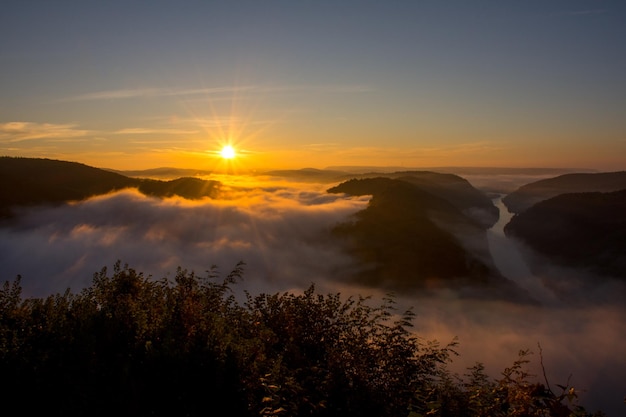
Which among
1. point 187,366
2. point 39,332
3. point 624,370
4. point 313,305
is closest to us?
point 187,366

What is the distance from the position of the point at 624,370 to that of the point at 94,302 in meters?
202

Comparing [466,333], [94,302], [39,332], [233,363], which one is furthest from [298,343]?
[466,333]

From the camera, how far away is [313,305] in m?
25.5

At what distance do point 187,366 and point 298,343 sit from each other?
9880 mm

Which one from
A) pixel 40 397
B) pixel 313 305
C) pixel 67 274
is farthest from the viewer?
pixel 67 274

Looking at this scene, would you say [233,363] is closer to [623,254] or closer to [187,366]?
[187,366]

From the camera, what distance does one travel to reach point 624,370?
159m

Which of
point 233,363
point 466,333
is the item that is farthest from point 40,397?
point 466,333

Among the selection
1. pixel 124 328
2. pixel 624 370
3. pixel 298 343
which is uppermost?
pixel 124 328

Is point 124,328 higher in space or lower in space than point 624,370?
higher

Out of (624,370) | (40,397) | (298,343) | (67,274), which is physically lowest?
(624,370)

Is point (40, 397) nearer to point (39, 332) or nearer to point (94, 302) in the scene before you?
point (39, 332)

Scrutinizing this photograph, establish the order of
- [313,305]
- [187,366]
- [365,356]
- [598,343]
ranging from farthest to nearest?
[598,343] < [313,305] < [365,356] < [187,366]

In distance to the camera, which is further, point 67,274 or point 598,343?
point 67,274
